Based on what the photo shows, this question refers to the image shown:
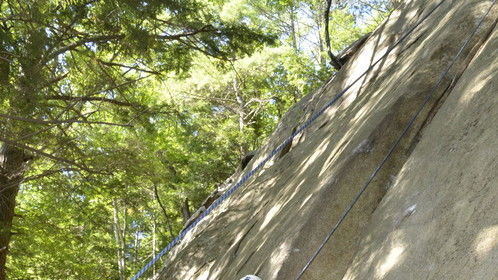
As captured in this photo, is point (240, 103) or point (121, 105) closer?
point (121, 105)

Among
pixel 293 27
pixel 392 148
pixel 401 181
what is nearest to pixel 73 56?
pixel 392 148

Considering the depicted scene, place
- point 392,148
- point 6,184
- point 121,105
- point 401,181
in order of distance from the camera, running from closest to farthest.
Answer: point 401,181
point 392,148
point 6,184
point 121,105

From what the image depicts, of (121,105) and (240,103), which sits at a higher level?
(121,105)

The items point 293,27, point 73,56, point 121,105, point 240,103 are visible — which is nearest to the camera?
point 73,56

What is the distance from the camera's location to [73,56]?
950cm

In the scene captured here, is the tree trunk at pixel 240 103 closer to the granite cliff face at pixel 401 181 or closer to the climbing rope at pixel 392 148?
the granite cliff face at pixel 401 181

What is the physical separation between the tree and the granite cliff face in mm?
3127

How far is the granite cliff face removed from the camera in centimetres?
266

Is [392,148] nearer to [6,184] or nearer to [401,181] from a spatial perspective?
[401,181]

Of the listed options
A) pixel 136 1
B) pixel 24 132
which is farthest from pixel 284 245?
pixel 24 132

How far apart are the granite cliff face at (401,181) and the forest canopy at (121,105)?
2036 millimetres

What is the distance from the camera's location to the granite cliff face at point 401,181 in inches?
105

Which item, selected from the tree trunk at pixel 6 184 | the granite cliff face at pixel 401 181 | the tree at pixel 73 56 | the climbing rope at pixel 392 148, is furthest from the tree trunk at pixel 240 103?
the climbing rope at pixel 392 148

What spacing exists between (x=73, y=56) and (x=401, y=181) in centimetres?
768
